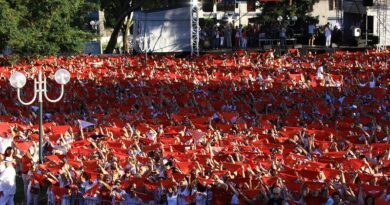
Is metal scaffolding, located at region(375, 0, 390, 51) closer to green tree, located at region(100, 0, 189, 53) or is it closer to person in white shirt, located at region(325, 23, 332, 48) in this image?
person in white shirt, located at region(325, 23, 332, 48)

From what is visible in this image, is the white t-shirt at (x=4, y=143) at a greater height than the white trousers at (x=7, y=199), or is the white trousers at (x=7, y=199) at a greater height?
the white t-shirt at (x=4, y=143)

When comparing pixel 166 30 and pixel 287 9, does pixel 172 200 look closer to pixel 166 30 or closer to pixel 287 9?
pixel 166 30

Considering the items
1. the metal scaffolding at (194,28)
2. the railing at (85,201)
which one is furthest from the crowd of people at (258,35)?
the railing at (85,201)

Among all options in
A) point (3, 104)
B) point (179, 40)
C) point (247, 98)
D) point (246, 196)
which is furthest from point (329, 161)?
point (179, 40)

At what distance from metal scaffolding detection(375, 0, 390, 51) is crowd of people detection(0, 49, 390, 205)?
1677 centimetres

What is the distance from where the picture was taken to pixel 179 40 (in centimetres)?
5662

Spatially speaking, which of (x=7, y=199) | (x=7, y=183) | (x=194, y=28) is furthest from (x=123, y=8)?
(x=7, y=183)

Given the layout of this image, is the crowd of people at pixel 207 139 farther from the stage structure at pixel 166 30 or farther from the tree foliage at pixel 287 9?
the tree foliage at pixel 287 9

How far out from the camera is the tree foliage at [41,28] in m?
48.1

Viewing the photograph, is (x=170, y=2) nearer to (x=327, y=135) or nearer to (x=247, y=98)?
(x=247, y=98)

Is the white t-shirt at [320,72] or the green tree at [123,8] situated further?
the green tree at [123,8]

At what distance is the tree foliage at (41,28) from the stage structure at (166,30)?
19.8 feet

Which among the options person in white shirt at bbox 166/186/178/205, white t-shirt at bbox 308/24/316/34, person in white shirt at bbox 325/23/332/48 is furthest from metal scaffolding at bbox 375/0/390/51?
person in white shirt at bbox 166/186/178/205

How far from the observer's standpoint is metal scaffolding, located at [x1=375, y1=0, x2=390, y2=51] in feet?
185
